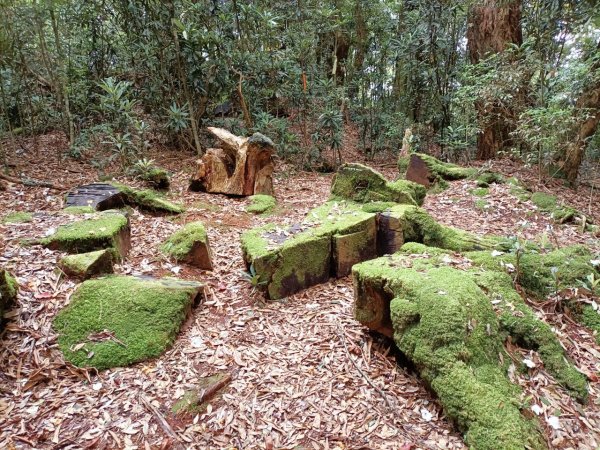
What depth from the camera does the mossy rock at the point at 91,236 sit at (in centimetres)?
371

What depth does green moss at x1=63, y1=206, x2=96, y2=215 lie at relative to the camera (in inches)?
181

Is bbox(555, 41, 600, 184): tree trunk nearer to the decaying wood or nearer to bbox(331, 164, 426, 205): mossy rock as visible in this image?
bbox(331, 164, 426, 205): mossy rock

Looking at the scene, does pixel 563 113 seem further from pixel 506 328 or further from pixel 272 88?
pixel 272 88

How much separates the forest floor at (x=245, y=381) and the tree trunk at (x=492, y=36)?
7.45 metres

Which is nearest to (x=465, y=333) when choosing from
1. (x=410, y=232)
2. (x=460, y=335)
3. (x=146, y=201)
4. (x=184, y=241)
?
(x=460, y=335)

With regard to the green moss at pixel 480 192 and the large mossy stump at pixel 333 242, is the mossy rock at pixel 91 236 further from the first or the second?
the green moss at pixel 480 192

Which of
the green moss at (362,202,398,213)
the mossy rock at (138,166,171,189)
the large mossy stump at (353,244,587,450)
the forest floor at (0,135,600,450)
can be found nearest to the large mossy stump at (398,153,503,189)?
the green moss at (362,202,398,213)

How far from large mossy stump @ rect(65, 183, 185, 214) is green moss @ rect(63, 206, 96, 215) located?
132 millimetres

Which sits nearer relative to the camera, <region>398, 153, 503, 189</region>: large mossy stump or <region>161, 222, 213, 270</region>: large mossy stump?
<region>161, 222, 213, 270</region>: large mossy stump

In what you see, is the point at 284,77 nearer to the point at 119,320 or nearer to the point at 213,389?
the point at 119,320

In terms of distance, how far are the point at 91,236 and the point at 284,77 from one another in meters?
8.02

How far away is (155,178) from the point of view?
22.4ft

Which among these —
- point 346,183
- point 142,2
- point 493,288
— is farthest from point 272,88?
point 493,288

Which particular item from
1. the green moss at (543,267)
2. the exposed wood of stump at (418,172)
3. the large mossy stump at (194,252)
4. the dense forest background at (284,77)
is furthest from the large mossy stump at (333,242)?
the dense forest background at (284,77)
